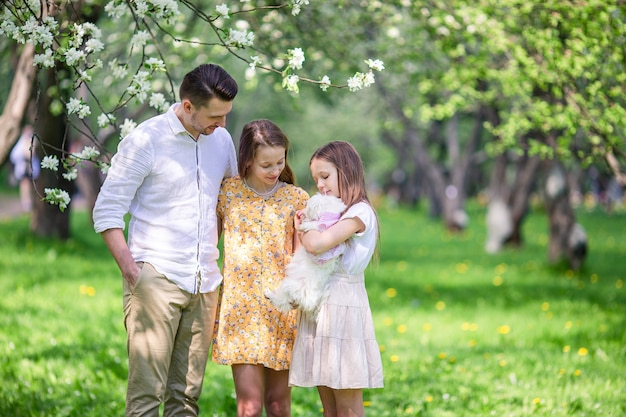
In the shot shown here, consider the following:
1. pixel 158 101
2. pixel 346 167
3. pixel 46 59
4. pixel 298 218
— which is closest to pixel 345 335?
pixel 298 218

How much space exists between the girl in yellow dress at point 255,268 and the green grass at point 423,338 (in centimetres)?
59

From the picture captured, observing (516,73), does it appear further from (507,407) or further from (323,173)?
(323,173)

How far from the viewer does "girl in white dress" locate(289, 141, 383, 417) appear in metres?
4.32

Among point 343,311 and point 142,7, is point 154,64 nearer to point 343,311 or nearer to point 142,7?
point 142,7

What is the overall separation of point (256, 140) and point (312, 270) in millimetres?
760

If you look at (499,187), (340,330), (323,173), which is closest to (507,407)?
(340,330)

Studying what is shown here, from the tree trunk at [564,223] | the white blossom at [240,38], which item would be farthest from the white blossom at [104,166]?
the tree trunk at [564,223]

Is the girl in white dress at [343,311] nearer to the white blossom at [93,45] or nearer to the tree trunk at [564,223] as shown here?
the white blossom at [93,45]

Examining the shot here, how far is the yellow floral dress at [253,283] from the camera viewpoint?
4418 mm

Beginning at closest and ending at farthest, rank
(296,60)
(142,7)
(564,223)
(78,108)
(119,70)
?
(296,60), (142,7), (78,108), (119,70), (564,223)

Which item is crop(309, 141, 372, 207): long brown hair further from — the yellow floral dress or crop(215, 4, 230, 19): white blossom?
crop(215, 4, 230, 19): white blossom

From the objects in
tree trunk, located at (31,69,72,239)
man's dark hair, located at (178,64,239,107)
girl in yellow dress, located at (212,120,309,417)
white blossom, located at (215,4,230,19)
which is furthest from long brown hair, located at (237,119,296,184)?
tree trunk, located at (31,69,72,239)

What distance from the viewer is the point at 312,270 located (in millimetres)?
4340

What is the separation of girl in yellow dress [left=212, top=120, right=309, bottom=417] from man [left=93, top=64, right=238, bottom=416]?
0.12m
